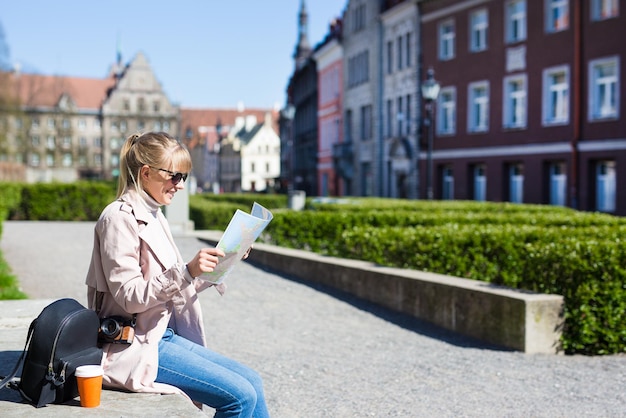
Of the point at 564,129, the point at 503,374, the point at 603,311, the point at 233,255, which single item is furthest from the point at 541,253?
the point at 564,129

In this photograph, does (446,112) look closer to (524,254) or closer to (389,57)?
(389,57)

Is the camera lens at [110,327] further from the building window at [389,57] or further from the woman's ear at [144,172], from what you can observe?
the building window at [389,57]

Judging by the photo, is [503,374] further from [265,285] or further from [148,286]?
[265,285]

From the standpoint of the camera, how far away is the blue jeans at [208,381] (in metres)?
3.82

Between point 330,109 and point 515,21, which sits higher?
point 515,21

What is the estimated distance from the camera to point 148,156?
3.88m

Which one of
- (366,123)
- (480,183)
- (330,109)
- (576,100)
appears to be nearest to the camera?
(576,100)

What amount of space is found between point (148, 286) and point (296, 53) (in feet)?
244

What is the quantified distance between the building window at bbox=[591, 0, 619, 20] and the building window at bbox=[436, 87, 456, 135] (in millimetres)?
8940

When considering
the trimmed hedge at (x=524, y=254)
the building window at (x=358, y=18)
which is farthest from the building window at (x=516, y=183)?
the building window at (x=358, y=18)

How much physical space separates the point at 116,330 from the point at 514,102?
101 ft

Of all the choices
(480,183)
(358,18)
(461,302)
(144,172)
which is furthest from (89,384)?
(358,18)

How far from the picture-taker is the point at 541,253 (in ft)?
29.2

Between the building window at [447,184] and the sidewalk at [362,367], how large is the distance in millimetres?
26156
